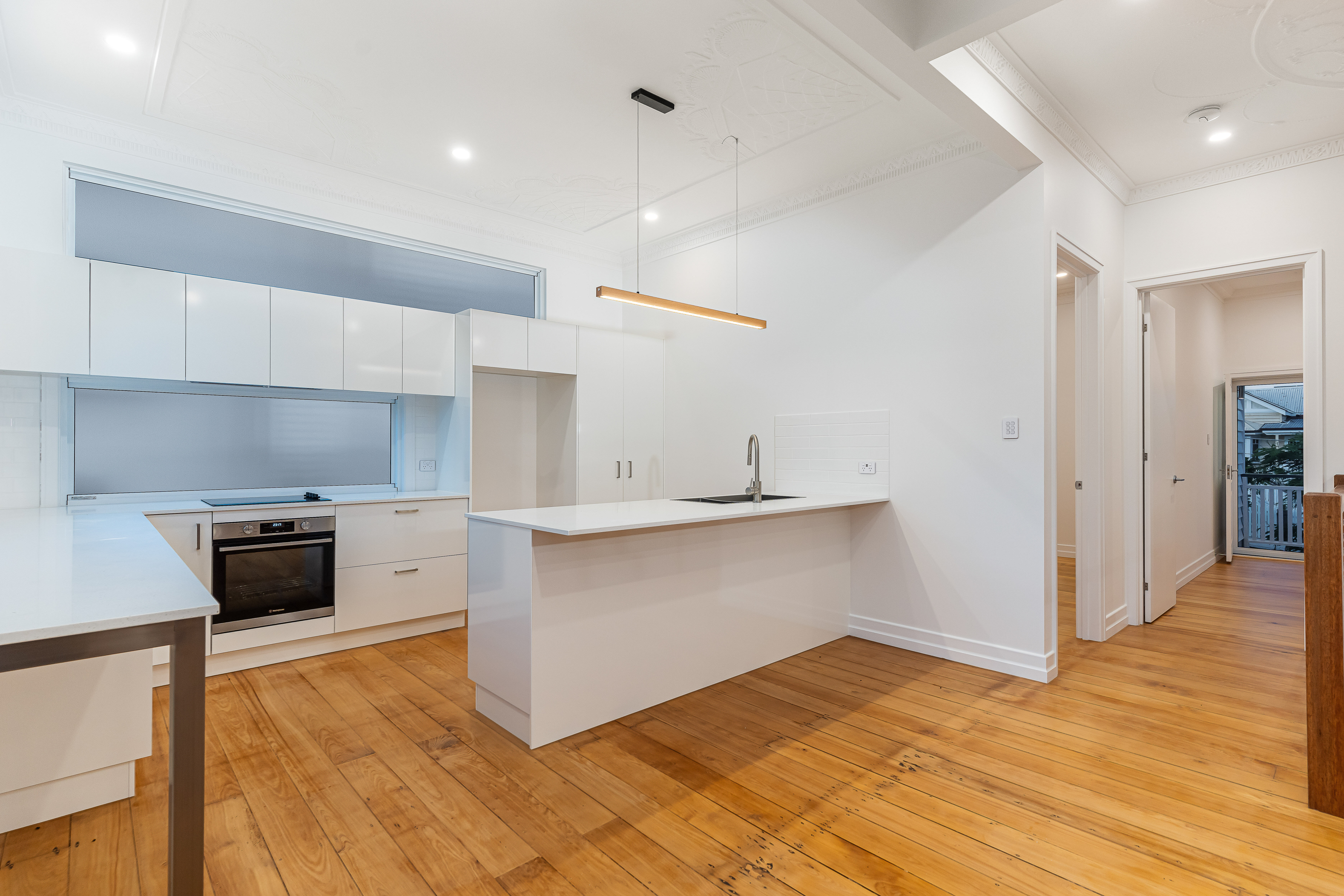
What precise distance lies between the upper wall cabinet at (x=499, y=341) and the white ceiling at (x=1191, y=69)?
319 cm

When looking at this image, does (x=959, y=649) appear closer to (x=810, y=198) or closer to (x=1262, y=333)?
(x=810, y=198)

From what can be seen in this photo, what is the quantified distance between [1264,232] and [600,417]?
4268 mm

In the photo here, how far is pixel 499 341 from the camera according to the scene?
14.3ft

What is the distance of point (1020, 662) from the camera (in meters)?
3.26

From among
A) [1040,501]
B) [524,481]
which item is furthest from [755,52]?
[524,481]

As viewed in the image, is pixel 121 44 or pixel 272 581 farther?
pixel 272 581

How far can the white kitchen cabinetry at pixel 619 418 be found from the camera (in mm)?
4887

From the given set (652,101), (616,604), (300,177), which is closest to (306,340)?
(300,177)

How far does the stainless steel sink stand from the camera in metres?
3.57

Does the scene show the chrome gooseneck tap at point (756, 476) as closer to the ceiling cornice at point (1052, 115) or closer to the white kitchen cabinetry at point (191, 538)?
the ceiling cornice at point (1052, 115)

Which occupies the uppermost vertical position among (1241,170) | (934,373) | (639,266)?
(1241,170)

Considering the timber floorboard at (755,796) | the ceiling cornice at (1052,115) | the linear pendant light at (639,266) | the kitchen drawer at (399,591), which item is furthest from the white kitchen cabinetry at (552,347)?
the ceiling cornice at (1052,115)

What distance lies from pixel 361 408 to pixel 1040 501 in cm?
407

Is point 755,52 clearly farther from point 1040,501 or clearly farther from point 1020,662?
point 1020,662
